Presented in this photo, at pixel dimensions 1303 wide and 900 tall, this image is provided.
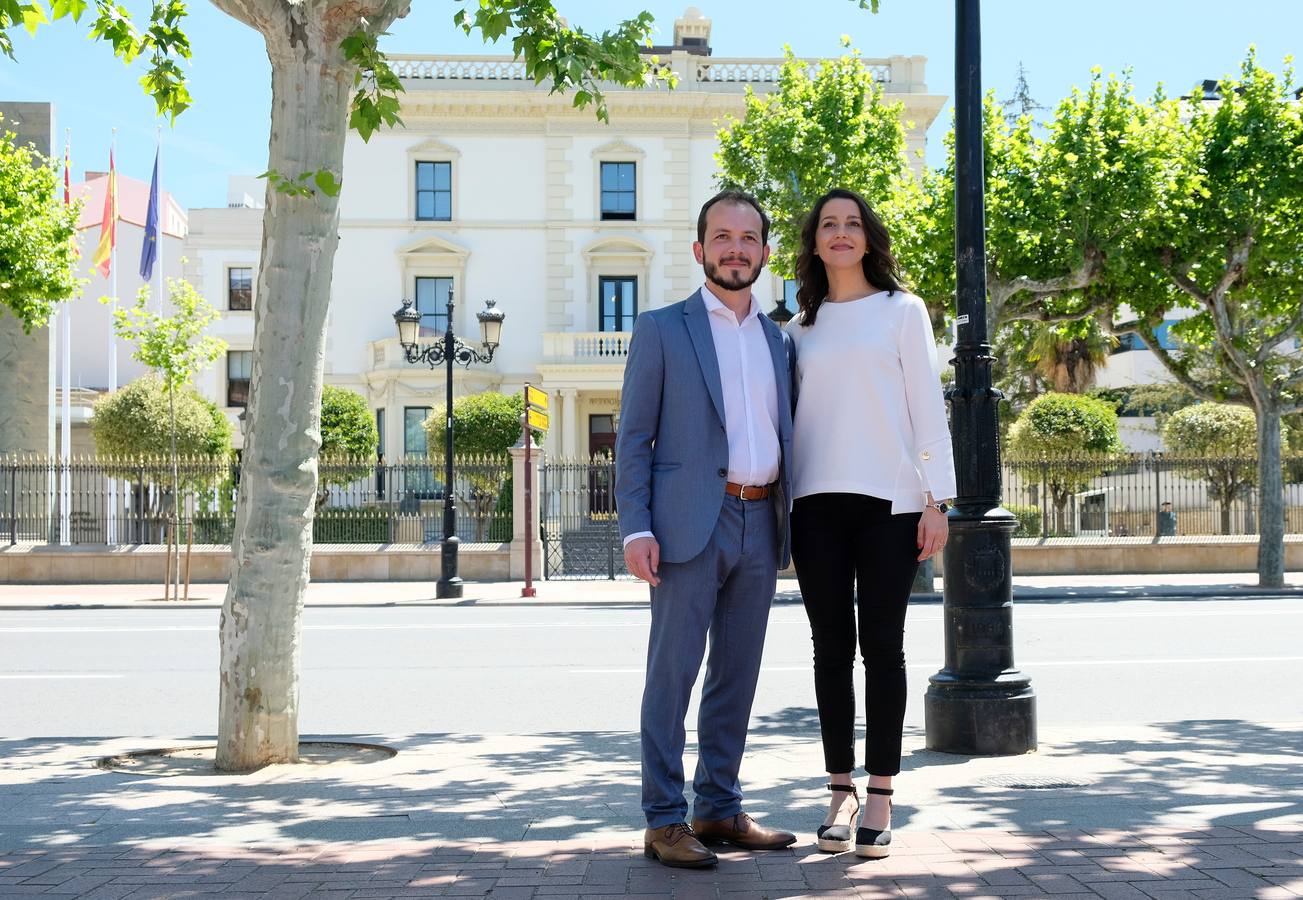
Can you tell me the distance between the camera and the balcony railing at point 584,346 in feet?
121

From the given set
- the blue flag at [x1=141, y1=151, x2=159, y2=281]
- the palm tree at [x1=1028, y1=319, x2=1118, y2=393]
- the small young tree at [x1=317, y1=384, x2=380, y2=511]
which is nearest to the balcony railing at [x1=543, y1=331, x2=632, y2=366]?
the small young tree at [x1=317, y1=384, x2=380, y2=511]

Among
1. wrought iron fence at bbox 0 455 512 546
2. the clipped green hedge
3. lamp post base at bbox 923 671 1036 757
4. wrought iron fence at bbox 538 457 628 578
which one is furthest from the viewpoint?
the clipped green hedge

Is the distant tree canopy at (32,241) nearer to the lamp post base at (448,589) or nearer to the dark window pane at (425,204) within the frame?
the lamp post base at (448,589)

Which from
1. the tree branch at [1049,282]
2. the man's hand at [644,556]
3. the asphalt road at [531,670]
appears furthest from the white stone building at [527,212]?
the man's hand at [644,556]

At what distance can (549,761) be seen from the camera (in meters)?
6.20

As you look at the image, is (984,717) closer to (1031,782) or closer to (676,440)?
(1031,782)

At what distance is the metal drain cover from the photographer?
5.33 metres

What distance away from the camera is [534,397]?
20828 mm

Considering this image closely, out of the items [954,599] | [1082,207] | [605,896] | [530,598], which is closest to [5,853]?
[605,896]

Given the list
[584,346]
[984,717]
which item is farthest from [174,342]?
[984,717]

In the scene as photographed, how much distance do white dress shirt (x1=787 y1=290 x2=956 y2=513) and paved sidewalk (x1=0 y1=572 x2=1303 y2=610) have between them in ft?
46.2

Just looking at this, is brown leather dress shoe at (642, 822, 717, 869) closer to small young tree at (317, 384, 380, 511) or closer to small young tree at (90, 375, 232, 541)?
small young tree at (90, 375, 232, 541)

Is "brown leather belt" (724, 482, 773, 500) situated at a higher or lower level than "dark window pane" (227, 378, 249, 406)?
lower

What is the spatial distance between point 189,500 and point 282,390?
19.4m
